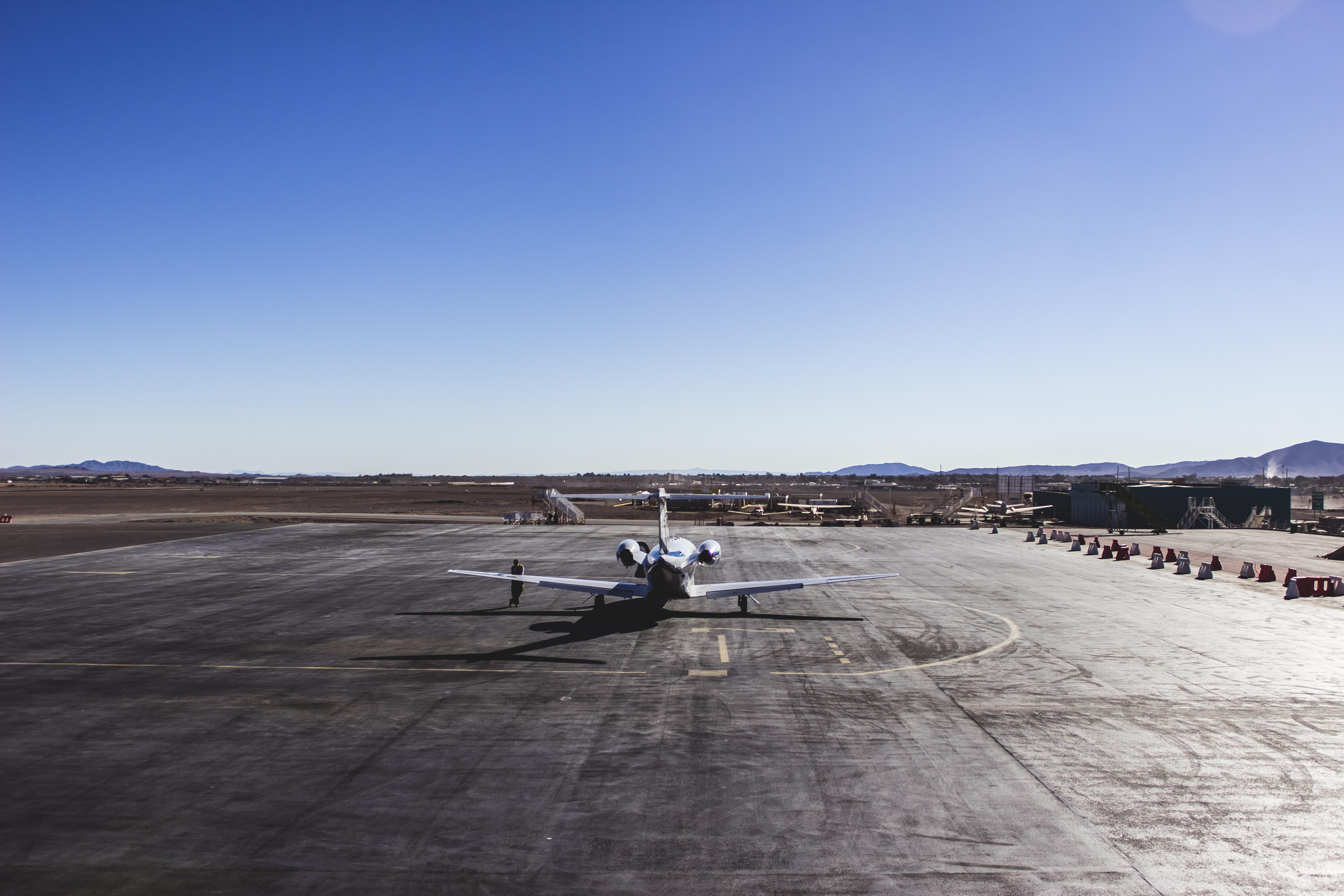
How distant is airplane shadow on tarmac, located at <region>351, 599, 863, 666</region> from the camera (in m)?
21.2

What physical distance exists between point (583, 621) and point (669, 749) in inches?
530

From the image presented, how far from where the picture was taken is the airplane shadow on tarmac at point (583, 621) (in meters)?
21.2

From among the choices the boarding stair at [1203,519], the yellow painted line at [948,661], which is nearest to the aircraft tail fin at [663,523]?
the yellow painted line at [948,661]

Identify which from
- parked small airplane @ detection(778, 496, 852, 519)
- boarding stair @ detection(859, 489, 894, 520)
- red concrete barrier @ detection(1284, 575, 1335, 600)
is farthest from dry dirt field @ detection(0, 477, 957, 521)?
red concrete barrier @ detection(1284, 575, 1335, 600)

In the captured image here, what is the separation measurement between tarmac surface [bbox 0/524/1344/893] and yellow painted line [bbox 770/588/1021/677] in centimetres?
12

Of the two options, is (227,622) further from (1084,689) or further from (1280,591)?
A: (1280,591)

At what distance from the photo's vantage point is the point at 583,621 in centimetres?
2686

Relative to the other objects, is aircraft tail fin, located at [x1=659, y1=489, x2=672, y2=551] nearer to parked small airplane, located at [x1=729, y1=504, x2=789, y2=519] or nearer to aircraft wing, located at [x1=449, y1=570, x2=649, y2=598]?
aircraft wing, located at [x1=449, y1=570, x2=649, y2=598]

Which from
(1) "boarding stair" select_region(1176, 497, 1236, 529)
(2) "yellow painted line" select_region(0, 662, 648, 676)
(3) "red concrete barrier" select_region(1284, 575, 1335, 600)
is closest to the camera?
(2) "yellow painted line" select_region(0, 662, 648, 676)

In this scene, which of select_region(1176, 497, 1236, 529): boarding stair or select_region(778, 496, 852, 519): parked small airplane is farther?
select_region(778, 496, 852, 519): parked small airplane

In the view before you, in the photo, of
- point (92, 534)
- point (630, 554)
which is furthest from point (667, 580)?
point (92, 534)

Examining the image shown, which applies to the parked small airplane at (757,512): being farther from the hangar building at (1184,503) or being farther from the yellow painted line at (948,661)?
the yellow painted line at (948,661)

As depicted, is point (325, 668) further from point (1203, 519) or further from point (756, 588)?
point (1203, 519)

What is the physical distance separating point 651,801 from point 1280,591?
36501 millimetres
